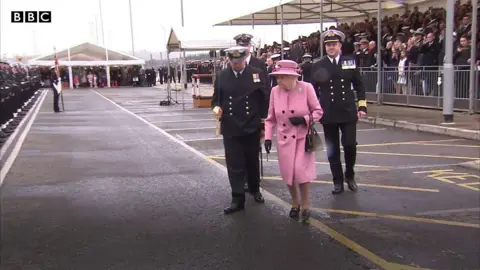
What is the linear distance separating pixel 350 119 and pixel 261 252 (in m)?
2.58

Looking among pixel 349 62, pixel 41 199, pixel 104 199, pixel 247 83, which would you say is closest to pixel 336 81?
pixel 349 62

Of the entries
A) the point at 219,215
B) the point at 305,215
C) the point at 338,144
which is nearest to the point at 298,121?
the point at 305,215

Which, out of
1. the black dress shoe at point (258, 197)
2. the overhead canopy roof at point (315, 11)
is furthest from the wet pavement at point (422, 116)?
the black dress shoe at point (258, 197)

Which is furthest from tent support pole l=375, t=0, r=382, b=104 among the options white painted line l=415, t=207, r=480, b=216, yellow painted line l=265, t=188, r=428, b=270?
yellow painted line l=265, t=188, r=428, b=270

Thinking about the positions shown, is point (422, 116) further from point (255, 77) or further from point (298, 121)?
point (298, 121)

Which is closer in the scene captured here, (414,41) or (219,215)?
(219,215)

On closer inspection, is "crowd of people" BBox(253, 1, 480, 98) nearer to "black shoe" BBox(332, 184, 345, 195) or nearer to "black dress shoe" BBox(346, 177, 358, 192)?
"black dress shoe" BBox(346, 177, 358, 192)

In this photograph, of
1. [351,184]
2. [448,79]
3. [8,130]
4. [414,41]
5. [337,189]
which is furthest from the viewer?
[414,41]

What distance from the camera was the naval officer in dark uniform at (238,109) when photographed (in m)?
5.96

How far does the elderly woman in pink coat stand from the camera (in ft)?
17.8

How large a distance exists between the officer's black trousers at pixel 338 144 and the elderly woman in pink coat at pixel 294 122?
1.22 m

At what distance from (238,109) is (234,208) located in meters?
1.13

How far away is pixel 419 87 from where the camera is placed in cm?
1609

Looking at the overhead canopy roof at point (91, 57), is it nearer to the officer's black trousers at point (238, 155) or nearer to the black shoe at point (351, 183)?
the black shoe at point (351, 183)
